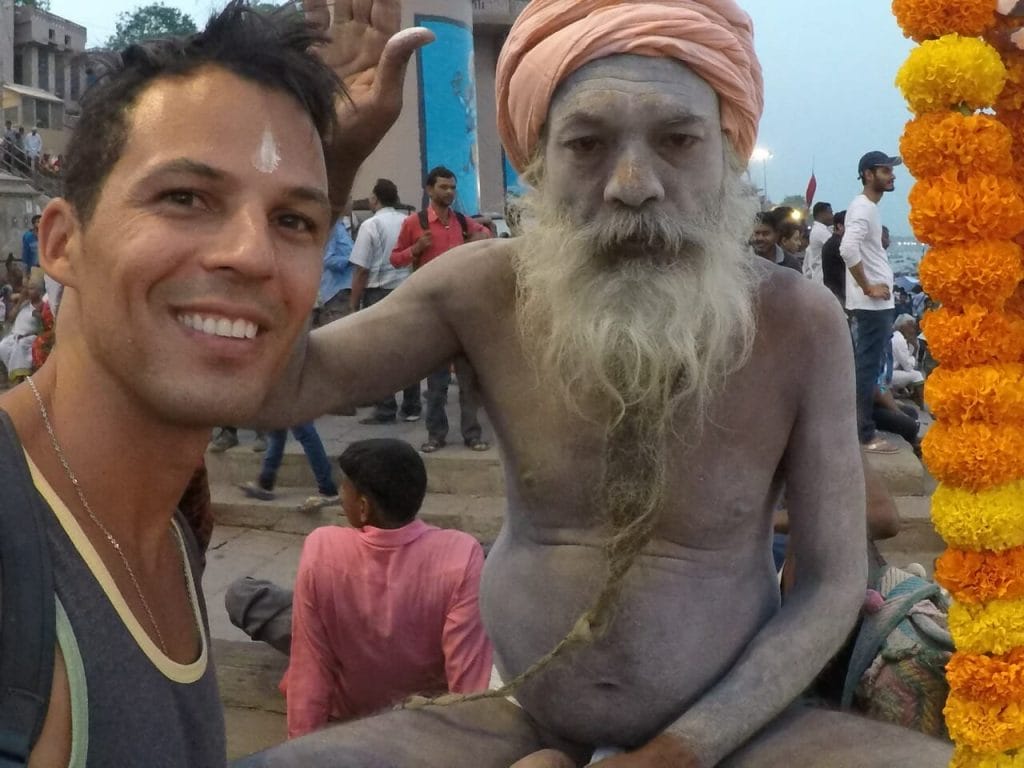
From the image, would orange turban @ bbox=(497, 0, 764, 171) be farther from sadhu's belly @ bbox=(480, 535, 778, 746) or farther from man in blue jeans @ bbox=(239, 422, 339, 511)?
man in blue jeans @ bbox=(239, 422, 339, 511)

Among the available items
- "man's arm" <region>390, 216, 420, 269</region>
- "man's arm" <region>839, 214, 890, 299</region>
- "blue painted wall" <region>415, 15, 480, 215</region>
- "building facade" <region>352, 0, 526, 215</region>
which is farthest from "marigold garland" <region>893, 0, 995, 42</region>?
"blue painted wall" <region>415, 15, 480, 215</region>

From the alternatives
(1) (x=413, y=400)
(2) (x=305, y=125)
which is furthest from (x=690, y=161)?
(1) (x=413, y=400)

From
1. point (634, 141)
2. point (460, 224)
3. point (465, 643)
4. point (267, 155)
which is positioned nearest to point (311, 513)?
point (460, 224)

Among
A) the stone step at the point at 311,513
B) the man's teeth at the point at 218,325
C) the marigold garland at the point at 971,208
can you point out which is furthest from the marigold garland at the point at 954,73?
the stone step at the point at 311,513

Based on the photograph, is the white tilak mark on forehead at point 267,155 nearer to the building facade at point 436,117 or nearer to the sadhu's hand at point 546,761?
the sadhu's hand at point 546,761

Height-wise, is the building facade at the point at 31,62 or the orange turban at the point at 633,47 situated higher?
the building facade at the point at 31,62

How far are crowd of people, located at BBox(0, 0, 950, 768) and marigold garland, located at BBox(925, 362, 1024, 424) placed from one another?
0.15 metres

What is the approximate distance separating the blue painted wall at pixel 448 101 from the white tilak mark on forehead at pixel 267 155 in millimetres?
8848

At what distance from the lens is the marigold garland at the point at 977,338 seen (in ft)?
5.28

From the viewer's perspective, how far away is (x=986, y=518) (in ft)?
5.20

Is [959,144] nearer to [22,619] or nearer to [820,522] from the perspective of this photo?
[820,522]

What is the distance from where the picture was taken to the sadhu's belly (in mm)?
1597

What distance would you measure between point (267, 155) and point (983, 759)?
1462mm

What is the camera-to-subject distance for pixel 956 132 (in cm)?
157
